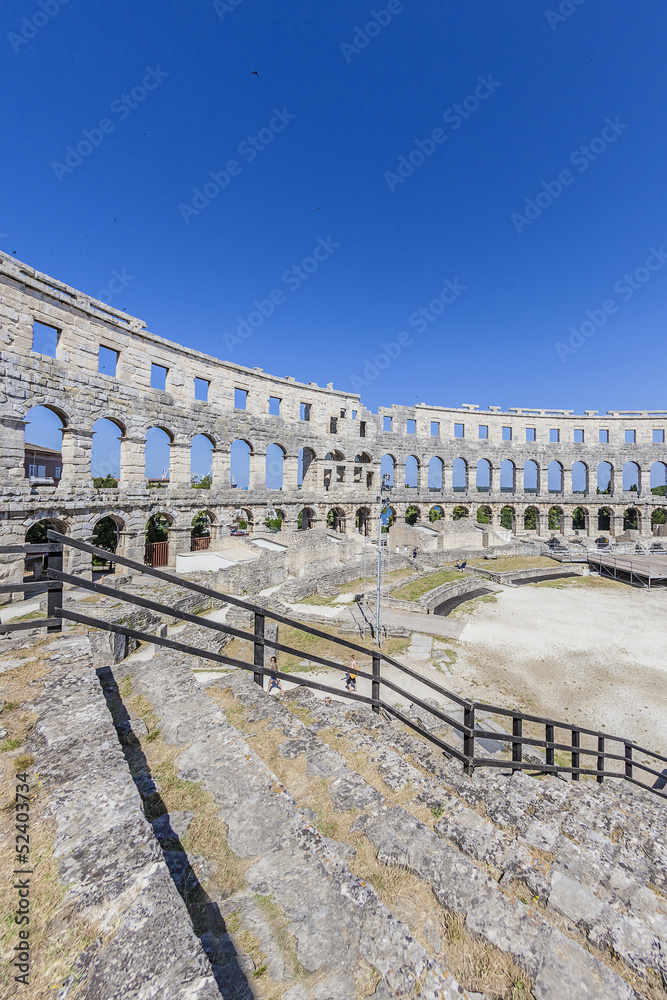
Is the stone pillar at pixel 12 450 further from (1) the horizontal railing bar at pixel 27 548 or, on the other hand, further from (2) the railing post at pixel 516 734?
(2) the railing post at pixel 516 734

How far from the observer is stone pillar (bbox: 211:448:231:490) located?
80.6 feet

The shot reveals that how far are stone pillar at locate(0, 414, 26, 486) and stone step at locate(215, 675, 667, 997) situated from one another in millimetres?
15632

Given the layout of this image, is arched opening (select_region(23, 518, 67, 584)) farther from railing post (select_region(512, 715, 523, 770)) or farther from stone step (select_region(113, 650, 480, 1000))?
railing post (select_region(512, 715, 523, 770))

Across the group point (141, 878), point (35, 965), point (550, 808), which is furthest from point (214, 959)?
point (550, 808)

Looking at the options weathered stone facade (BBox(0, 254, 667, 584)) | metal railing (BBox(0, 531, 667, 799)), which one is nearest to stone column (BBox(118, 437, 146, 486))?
weathered stone facade (BBox(0, 254, 667, 584))

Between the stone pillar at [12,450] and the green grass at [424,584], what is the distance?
16.5 metres

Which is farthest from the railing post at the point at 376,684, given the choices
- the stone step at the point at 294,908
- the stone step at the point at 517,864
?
the stone step at the point at 294,908

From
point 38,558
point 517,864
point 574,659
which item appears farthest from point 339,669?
point 574,659

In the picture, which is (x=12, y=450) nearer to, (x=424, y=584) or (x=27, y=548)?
(x=27, y=548)

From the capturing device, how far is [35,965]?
4.54 feet

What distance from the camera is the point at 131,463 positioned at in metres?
19.9

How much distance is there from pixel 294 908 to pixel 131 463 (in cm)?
2081

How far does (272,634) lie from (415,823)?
10060 millimetres

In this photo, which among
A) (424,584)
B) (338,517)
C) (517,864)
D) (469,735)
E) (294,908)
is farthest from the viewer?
(338,517)
